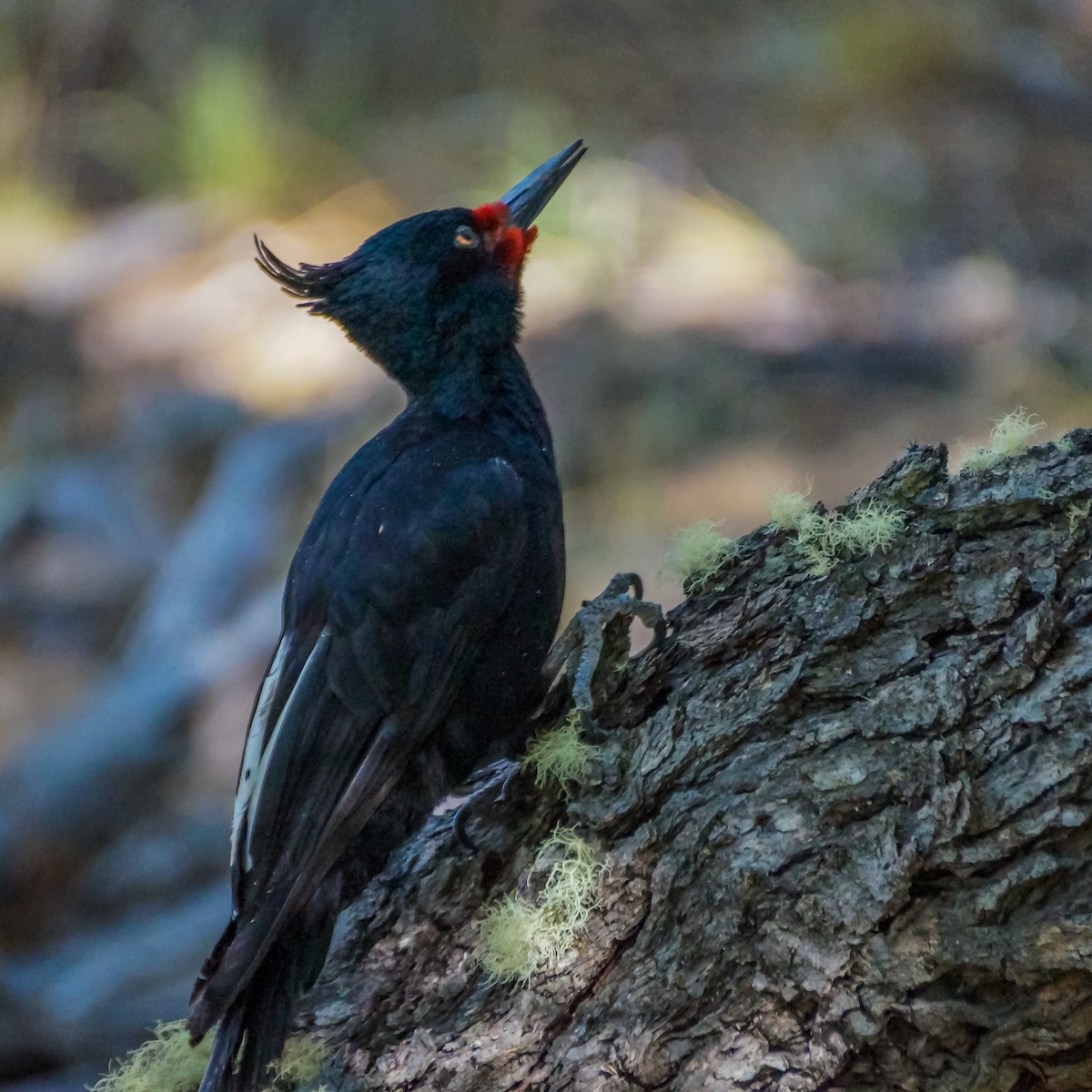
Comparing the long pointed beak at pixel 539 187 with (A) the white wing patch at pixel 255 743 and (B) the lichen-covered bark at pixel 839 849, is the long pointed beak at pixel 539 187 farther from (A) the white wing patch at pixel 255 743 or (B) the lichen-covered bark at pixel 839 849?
(B) the lichen-covered bark at pixel 839 849

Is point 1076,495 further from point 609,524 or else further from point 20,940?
point 609,524

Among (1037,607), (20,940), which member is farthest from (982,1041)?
(20,940)

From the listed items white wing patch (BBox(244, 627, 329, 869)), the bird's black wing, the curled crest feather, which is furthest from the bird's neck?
white wing patch (BBox(244, 627, 329, 869))

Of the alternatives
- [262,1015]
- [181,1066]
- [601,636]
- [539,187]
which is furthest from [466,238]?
[181,1066]

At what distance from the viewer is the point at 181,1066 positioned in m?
2.09

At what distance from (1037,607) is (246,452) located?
14.2ft

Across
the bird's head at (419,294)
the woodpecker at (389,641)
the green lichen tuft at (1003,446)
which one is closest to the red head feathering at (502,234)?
the bird's head at (419,294)

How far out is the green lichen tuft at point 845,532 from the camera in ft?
5.74

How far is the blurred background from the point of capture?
4234 mm

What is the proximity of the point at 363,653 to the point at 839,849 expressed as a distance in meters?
0.92

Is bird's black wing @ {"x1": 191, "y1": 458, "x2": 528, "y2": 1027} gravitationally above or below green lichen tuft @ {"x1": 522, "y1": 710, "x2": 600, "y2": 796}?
above

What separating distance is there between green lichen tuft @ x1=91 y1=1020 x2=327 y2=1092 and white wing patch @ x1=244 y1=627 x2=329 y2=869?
0.33m

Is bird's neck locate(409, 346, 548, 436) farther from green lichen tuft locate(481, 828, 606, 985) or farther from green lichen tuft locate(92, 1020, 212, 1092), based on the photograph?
green lichen tuft locate(92, 1020, 212, 1092)

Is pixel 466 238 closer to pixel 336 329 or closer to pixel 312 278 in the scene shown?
pixel 312 278
